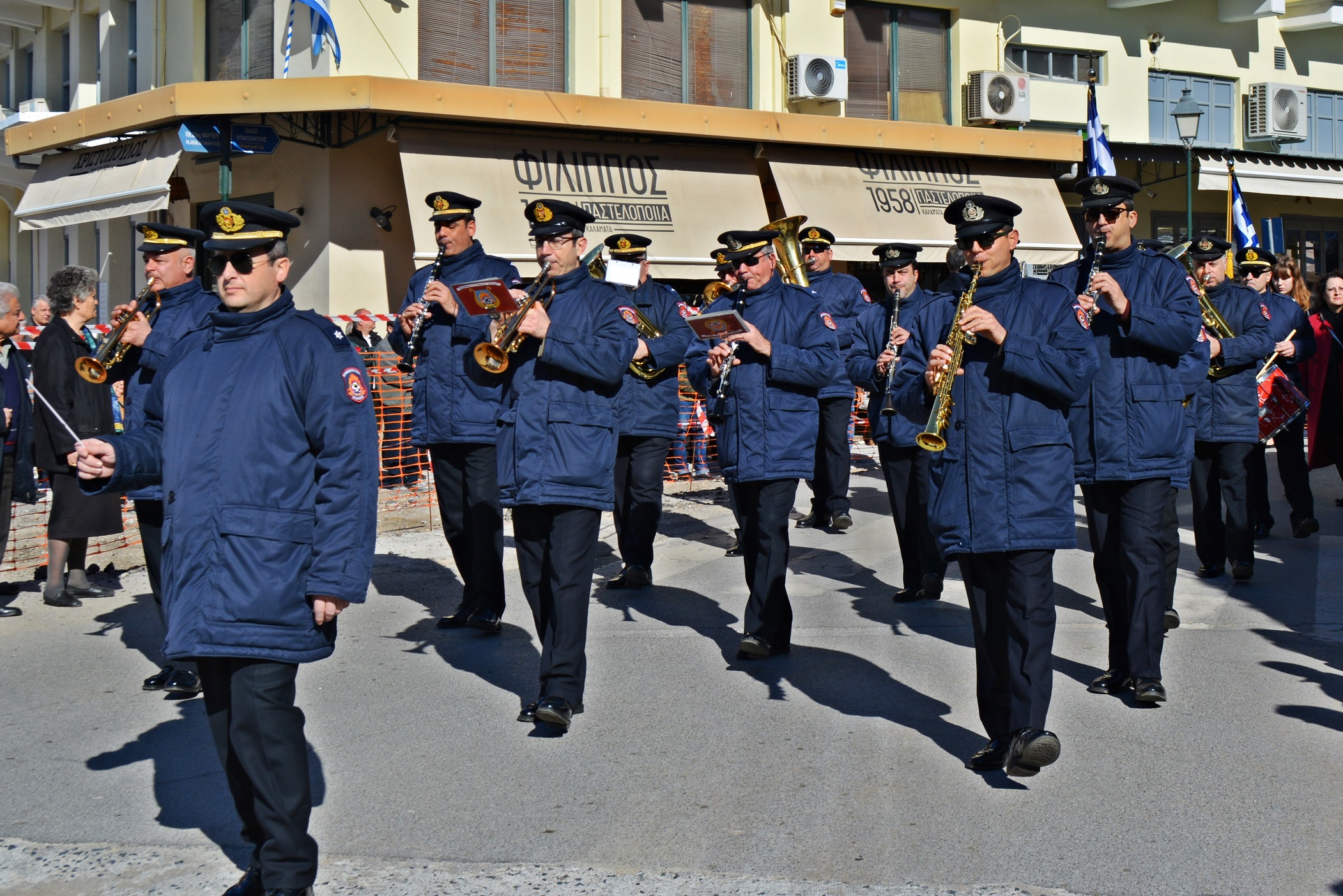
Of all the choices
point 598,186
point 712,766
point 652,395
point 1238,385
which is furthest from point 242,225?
point 598,186

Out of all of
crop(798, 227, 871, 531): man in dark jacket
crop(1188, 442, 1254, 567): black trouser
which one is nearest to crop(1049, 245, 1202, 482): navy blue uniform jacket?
crop(1188, 442, 1254, 567): black trouser

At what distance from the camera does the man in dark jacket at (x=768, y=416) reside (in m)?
7.23

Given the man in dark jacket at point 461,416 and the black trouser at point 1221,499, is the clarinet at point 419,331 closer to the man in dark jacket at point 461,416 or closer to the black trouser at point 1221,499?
the man in dark jacket at point 461,416

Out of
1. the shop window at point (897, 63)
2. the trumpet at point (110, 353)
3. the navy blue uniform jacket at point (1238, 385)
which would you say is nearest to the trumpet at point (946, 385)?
the trumpet at point (110, 353)

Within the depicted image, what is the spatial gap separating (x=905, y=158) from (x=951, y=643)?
14256mm

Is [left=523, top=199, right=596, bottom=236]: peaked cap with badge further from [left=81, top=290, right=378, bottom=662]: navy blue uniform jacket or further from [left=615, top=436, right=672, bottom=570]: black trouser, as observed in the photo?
[left=615, top=436, right=672, bottom=570]: black trouser

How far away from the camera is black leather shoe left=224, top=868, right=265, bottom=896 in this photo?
427 cm

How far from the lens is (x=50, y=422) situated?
9.02m

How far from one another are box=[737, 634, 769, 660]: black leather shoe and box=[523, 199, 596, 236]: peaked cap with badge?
221 centimetres

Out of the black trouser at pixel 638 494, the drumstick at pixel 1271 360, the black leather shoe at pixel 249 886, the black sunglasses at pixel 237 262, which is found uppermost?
the drumstick at pixel 1271 360

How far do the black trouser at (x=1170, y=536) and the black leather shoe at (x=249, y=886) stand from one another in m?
4.16

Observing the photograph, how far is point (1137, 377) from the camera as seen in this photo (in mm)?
6441

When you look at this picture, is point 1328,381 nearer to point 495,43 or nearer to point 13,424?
point 13,424

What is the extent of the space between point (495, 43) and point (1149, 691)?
13.8 meters
